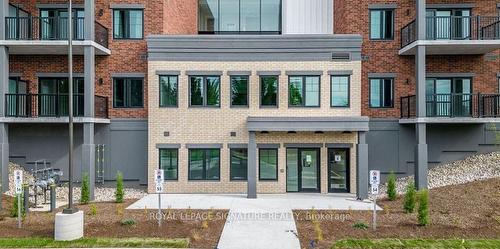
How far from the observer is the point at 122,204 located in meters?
15.5

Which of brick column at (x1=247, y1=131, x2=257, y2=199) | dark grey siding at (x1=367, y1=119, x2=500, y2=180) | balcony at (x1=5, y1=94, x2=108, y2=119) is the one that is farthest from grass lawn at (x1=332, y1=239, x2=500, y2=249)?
balcony at (x1=5, y1=94, x2=108, y2=119)

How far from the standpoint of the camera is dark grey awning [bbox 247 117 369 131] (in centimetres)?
1694

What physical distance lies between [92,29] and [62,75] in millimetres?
3608

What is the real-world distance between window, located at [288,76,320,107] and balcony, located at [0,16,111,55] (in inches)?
369

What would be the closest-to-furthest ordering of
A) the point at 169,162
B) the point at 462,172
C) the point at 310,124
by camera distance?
the point at 310,124 < the point at 462,172 < the point at 169,162

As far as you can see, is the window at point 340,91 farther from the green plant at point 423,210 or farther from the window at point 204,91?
the green plant at point 423,210

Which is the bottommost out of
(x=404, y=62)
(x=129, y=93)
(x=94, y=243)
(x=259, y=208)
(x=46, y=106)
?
(x=259, y=208)

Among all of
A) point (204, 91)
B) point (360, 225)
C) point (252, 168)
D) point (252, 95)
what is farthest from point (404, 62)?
point (360, 225)

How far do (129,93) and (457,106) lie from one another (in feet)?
52.7

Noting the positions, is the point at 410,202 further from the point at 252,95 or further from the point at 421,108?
the point at 252,95

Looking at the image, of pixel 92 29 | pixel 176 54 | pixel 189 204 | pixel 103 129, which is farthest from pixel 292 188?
pixel 92 29

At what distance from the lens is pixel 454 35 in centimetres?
1927

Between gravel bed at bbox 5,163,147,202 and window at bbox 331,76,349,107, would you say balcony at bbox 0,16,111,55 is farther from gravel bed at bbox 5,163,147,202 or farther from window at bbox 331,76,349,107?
window at bbox 331,76,349,107

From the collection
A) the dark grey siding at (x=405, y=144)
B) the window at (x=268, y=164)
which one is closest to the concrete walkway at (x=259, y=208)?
the window at (x=268, y=164)
